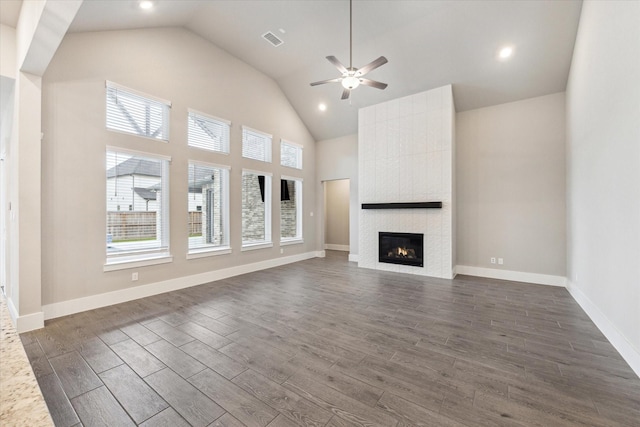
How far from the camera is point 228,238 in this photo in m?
5.59

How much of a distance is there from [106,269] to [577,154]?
724 cm

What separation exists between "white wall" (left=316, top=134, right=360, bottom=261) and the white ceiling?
1859 millimetres

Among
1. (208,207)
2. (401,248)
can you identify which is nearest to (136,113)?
(208,207)

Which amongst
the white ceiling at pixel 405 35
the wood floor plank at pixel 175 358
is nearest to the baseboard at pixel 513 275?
the white ceiling at pixel 405 35

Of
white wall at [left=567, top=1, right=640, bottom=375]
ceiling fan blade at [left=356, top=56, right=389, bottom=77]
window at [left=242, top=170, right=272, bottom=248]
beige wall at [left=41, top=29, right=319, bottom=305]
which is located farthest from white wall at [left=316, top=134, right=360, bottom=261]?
white wall at [left=567, top=1, right=640, bottom=375]

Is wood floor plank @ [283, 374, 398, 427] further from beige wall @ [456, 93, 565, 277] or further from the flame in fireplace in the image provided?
beige wall @ [456, 93, 565, 277]

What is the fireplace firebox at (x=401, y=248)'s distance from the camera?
5703 mm

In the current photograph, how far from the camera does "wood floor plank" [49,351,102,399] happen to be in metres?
2.01

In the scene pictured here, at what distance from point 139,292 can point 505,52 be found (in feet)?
24.0

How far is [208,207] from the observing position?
17.7ft

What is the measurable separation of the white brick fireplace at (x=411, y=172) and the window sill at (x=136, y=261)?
164 inches

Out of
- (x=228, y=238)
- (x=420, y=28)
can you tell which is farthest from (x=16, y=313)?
(x=420, y=28)

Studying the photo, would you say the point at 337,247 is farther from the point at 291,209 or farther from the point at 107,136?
the point at 107,136

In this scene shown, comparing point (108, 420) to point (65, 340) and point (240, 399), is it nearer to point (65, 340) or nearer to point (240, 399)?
point (240, 399)
